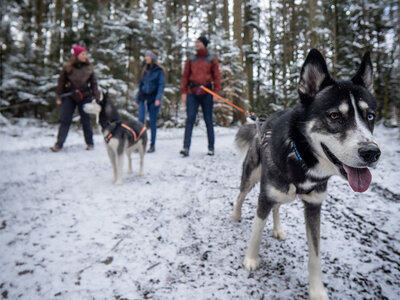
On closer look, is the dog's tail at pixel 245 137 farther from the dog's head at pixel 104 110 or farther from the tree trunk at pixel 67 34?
the tree trunk at pixel 67 34

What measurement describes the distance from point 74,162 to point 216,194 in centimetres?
356

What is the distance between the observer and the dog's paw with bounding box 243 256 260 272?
1.95m

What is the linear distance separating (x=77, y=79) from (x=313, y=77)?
623 cm

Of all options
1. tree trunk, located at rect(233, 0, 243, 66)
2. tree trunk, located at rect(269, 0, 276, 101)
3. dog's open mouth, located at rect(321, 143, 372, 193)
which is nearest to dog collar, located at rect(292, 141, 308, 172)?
dog's open mouth, located at rect(321, 143, 372, 193)

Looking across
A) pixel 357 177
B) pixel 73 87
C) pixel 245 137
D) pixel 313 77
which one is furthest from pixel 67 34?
pixel 357 177

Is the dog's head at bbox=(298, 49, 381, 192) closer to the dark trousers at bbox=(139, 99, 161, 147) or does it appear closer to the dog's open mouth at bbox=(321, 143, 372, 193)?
the dog's open mouth at bbox=(321, 143, 372, 193)

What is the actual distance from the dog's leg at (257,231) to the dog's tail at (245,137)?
4.11 feet

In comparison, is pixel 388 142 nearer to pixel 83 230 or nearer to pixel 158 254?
pixel 158 254

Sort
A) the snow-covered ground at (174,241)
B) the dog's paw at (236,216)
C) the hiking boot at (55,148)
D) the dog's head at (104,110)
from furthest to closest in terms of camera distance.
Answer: the hiking boot at (55,148) → the dog's head at (104,110) → the dog's paw at (236,216) → the snow-covered ground at (174,241)

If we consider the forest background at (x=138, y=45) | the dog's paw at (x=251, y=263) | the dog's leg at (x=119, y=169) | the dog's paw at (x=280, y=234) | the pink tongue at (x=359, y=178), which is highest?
the forest background at (x=138, y=45)

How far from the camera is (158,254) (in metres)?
2.17

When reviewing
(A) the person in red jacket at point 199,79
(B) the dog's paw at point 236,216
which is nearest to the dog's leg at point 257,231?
(B) the dog's paw at point 236,216

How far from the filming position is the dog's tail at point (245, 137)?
10.0 feet

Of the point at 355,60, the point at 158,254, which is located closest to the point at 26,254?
the point at 158,254
